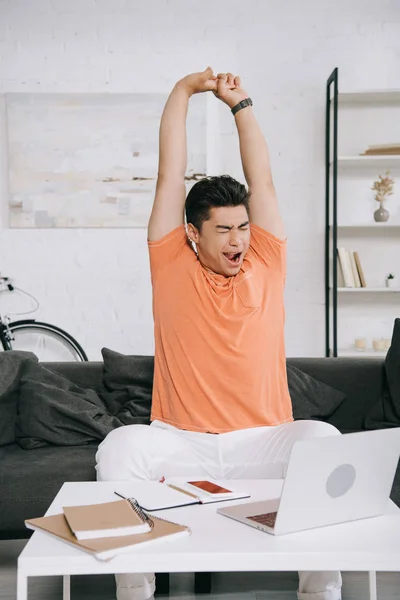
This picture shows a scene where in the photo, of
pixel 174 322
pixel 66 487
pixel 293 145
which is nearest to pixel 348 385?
pixel 174 322

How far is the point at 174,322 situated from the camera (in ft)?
7.66

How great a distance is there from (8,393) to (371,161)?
2750 millimetres

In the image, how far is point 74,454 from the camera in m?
2.52

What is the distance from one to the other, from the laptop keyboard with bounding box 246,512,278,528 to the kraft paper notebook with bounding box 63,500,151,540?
0.66 ft

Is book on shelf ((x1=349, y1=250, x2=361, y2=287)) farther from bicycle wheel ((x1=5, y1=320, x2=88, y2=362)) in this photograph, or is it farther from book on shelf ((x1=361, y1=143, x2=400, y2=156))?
bicycle wheel ((x1=5, y1=320, x2=88, y2=362))

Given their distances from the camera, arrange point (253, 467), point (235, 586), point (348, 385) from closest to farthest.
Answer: point (253, 467) → point (235, 586) → point (348, 385)

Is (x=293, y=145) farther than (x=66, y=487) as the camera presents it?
Yes

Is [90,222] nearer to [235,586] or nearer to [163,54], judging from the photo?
[163,54]

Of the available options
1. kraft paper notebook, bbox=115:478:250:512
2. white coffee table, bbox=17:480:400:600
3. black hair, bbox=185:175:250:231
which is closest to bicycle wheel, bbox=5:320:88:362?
black hair, bbox=185:175:250:231

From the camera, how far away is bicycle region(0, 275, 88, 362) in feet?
15.2

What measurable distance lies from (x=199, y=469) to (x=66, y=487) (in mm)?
487

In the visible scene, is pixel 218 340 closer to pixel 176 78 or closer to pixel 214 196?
pixel 214 196

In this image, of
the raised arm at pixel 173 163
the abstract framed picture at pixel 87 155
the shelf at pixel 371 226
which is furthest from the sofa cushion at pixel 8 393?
the shelf at pixel 371 226

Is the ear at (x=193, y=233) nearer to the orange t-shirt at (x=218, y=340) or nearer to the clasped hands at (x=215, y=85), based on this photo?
the orange t-shirt at (x=218, y=340)
